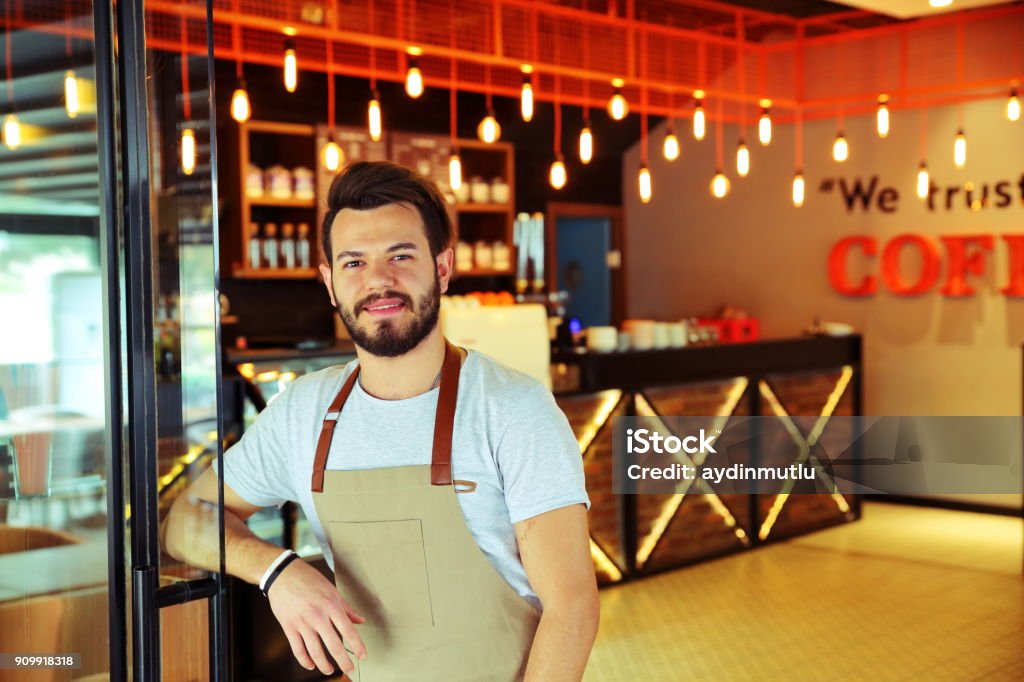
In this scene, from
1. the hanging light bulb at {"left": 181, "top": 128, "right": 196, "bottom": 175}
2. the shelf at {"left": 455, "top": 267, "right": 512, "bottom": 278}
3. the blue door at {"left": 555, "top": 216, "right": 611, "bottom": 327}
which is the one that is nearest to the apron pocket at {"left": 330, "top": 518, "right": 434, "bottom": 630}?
the hanging light bulb at {"left": 181, "top": 128, "right": 196, "bottom": 175}

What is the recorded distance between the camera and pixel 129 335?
1.35m

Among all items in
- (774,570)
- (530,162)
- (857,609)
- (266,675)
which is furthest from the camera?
(530,162)

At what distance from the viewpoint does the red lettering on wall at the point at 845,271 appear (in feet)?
27.3

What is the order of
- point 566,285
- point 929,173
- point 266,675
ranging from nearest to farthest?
1. point 266,675
2. point 929,173
3. point 566,285

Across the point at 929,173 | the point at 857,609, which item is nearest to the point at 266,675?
the point at 857,609

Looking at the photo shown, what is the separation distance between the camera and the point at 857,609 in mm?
5438

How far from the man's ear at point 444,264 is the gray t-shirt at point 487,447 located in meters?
0.13

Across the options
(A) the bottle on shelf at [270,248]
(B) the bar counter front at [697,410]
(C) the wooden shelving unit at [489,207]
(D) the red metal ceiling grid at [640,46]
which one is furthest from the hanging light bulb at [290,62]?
(C) the wooden shelving unit at [489,207]

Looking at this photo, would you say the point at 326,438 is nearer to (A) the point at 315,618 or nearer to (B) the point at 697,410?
(A) the point at 315,618

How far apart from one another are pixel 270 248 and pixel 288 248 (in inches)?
4.9

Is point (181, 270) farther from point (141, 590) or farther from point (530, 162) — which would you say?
point (530, 162)

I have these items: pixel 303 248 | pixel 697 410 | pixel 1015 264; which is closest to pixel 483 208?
pixel 303 248

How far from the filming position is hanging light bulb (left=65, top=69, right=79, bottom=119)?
4.56ft

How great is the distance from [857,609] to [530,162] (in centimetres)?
465
